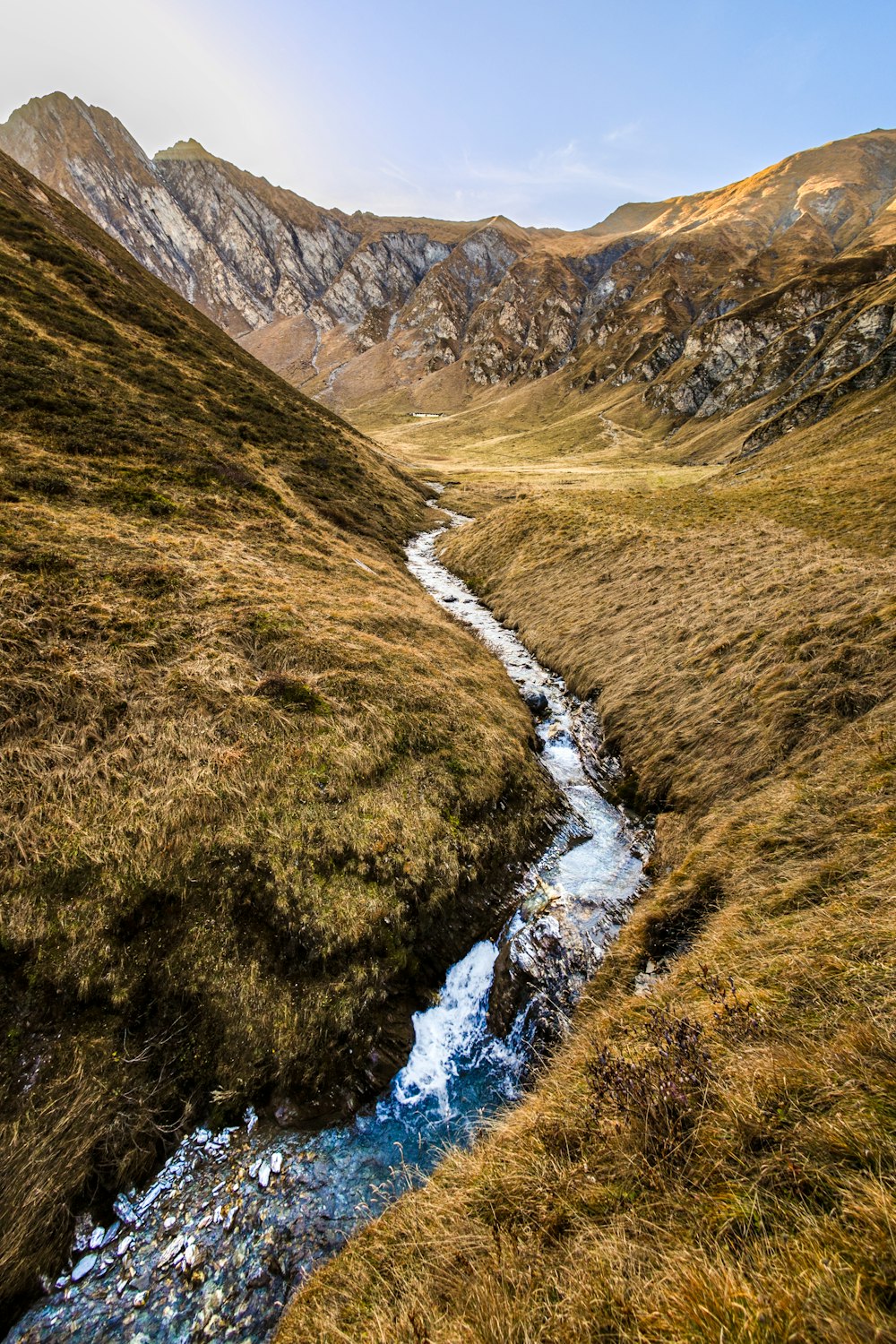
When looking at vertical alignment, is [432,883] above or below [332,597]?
Result: below

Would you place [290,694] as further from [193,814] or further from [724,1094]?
[724,1094]

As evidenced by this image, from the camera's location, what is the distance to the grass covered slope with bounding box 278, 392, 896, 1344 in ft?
10.6

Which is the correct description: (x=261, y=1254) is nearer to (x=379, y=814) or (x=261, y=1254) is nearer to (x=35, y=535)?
→ (x=379, y=814)

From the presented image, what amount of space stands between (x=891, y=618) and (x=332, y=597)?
19180 mm

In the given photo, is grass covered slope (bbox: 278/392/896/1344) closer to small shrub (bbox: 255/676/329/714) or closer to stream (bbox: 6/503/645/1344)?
stream (bbox: 6/503/645/1344)

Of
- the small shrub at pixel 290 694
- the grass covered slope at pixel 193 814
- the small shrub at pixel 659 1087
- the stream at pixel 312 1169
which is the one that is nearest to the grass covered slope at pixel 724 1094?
the small shrub at pixel 659 1087

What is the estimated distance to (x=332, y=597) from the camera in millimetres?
21297

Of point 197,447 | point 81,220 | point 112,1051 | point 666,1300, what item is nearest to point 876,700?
point 666,1300

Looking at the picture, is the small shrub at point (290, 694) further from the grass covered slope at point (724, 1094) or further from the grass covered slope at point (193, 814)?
the grass covered slope at point (724, 1094)

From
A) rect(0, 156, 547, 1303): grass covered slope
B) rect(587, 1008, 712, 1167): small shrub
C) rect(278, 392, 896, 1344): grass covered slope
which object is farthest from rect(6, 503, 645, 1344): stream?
rect(587, 1008, 712, 1167): small shrub

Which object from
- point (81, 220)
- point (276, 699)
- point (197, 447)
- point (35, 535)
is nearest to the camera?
point (276, 699)

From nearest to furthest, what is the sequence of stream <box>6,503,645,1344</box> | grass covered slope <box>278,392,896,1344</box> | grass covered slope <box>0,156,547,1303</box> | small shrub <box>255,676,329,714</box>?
grass covered slope <box>278,392,896,1344</box> → stream <box>6,503,645,1344</box> → grass covered slope <box>0,156,547,1303</box> → small shrub <box>255,676,329,714</box>

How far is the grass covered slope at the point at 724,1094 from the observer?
322 cm

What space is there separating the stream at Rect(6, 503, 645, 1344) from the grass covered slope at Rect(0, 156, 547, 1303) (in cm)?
47
